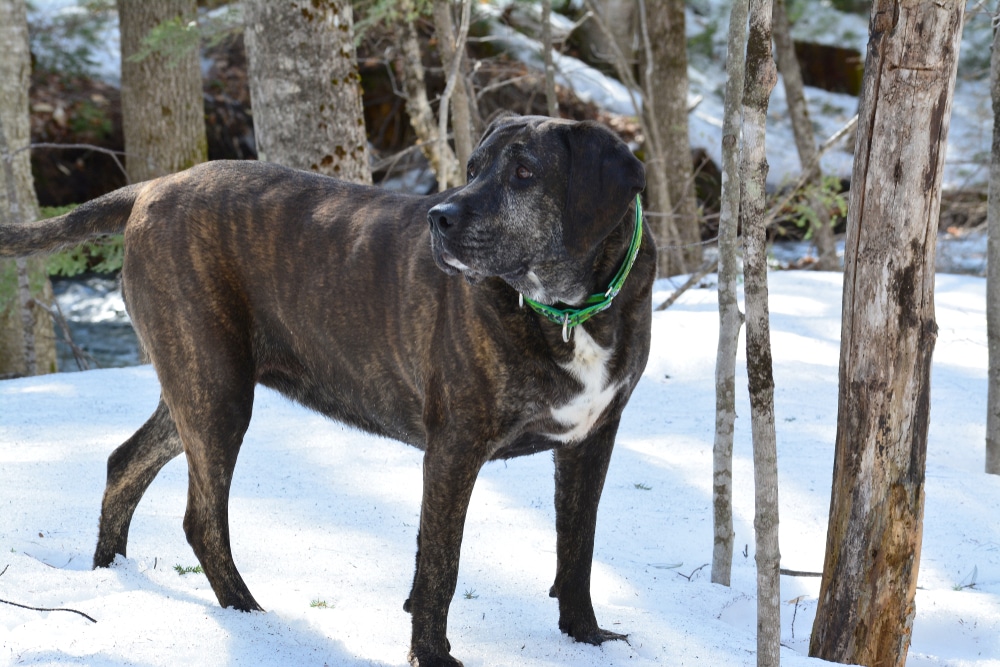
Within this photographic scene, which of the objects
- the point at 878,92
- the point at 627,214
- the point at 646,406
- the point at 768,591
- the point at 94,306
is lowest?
the point at 94,306

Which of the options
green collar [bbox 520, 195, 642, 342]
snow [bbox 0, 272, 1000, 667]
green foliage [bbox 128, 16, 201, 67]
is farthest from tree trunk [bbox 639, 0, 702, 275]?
green collar [bbox 520, 195, 642, 342]

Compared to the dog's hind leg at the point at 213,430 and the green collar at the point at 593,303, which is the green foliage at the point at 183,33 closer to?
the dog's hind leg at the point at 213,430

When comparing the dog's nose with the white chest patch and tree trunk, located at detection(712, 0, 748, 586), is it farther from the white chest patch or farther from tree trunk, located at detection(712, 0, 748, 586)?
tree trunk, located at detection(712, 0, 748, 586)

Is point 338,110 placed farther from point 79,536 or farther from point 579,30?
point 579,30

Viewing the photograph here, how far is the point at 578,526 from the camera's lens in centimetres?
354

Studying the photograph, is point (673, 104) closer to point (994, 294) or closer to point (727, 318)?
point (994, 294)

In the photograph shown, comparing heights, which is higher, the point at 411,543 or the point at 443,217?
the point at 443,217

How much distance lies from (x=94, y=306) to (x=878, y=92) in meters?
12.1

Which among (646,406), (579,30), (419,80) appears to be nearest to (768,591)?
(646,406)

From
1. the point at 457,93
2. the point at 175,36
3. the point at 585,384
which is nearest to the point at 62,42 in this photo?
the point at 175,36

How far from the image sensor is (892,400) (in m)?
3.24

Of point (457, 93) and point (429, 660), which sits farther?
point (457, 93)

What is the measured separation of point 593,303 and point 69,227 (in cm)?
214

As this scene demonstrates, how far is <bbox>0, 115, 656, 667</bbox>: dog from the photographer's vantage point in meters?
3.00
